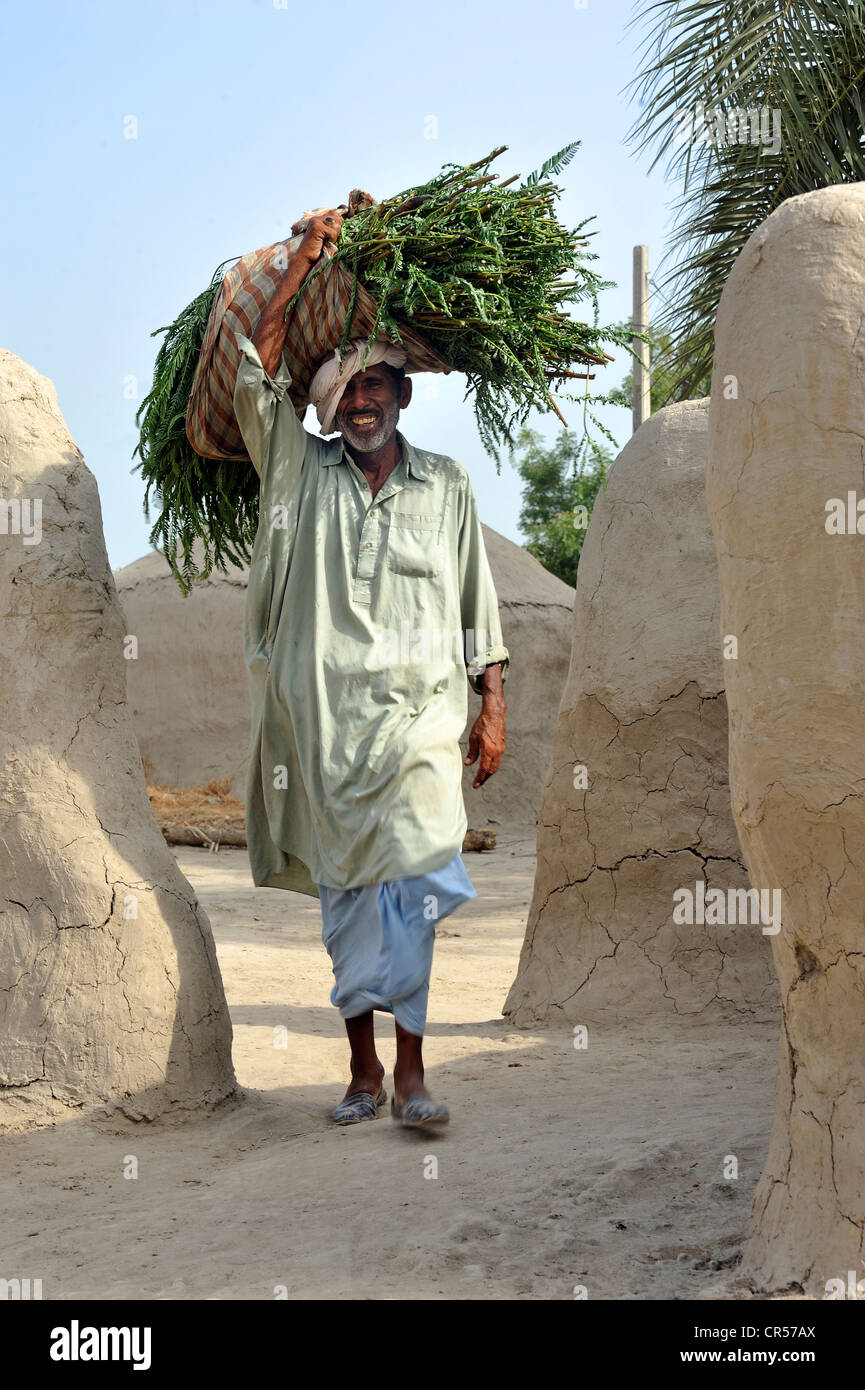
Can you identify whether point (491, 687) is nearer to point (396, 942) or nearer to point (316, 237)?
point (396, 942)

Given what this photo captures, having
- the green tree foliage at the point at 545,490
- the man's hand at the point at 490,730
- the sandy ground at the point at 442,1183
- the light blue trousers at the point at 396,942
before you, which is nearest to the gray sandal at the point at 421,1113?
the sandy ground at the point at 442,1183

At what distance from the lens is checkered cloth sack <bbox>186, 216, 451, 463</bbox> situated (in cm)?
392

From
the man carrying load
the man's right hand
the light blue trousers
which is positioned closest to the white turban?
the man carrying load

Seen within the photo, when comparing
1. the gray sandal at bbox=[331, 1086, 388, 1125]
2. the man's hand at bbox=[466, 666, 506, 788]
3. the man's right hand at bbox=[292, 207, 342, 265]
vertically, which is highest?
the man's right hand at bbox=[292, 207, 342, 265]

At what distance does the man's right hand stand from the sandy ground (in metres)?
2.38

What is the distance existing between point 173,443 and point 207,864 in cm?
629

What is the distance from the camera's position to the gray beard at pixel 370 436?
4.06m

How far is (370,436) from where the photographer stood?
4.07 m

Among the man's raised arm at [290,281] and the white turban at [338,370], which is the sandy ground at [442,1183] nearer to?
the white turban at [338,370]

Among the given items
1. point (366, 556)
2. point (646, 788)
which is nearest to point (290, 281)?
point (366, 556)

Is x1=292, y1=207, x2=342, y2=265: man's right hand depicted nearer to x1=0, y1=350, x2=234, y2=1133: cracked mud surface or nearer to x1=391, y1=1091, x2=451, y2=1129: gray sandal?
x1=0, y1=350, x2=234, y2=1133: cracked mud surface

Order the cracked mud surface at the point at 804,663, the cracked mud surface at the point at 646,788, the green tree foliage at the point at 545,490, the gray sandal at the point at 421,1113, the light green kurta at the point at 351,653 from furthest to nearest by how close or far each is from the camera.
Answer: the green tree foliage at the point at 545,490
the cracked mud surface at the point at 646,788
the light green kurta at the point at 351,653
the gray sandal at the point at 421,1113
the cracked mud surface at the point at 804,663

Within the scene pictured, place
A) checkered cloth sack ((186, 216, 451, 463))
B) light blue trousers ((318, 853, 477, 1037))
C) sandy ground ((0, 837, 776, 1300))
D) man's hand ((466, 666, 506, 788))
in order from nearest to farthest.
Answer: sandy ground ((0, 837, 776, 1300)) → light blue trousers ((318, 853, 477, 1037)) → checkered cloth sack ((186, 216, 451, 463)) → man's hand ((466, 666, 506, 788))

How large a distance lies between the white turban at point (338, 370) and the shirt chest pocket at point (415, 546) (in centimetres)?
37
